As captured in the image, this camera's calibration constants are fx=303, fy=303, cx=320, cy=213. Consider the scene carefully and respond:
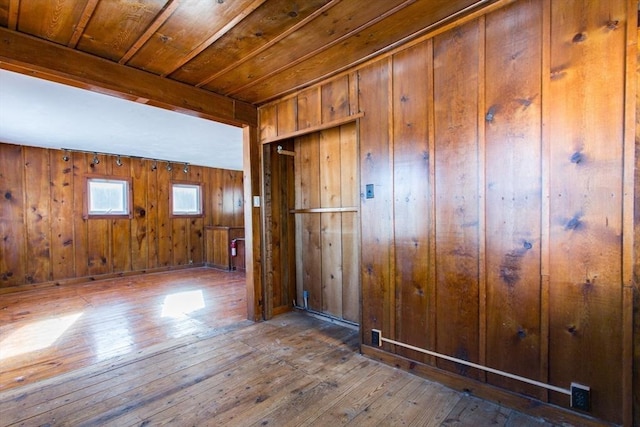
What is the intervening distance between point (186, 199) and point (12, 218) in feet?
9.48

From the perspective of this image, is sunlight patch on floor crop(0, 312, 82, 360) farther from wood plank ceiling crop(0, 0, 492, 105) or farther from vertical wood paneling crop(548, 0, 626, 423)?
vertical wood paneling crop(548, 0, 626, 423)

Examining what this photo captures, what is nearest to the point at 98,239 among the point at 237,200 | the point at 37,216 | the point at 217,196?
the point at 37,216

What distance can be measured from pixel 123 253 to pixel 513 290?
21.9 feet

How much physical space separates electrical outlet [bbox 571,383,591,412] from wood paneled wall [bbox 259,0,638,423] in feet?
0.12

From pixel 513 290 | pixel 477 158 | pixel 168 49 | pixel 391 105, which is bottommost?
pixel 513 290

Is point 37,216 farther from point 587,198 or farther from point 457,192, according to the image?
point 587,198

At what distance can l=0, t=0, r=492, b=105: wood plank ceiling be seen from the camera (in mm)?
1749

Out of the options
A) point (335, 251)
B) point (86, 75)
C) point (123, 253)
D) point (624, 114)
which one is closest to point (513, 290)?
point (624, 114)

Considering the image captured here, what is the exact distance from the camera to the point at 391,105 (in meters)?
2.29

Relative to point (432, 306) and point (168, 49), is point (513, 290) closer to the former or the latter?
point (432, 306)

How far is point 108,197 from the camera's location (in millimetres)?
5965

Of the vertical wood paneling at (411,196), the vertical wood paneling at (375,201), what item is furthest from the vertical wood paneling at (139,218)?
the vertical wood paneling at (411,196)

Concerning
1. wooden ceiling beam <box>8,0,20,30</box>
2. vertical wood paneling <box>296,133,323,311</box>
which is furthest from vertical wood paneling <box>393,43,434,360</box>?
wooden ceiling beam <box>8,0,20,30</box>

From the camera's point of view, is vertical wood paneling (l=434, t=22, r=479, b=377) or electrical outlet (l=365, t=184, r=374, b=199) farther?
electrical outlet (l=365, t=184, r=374, b=199)
